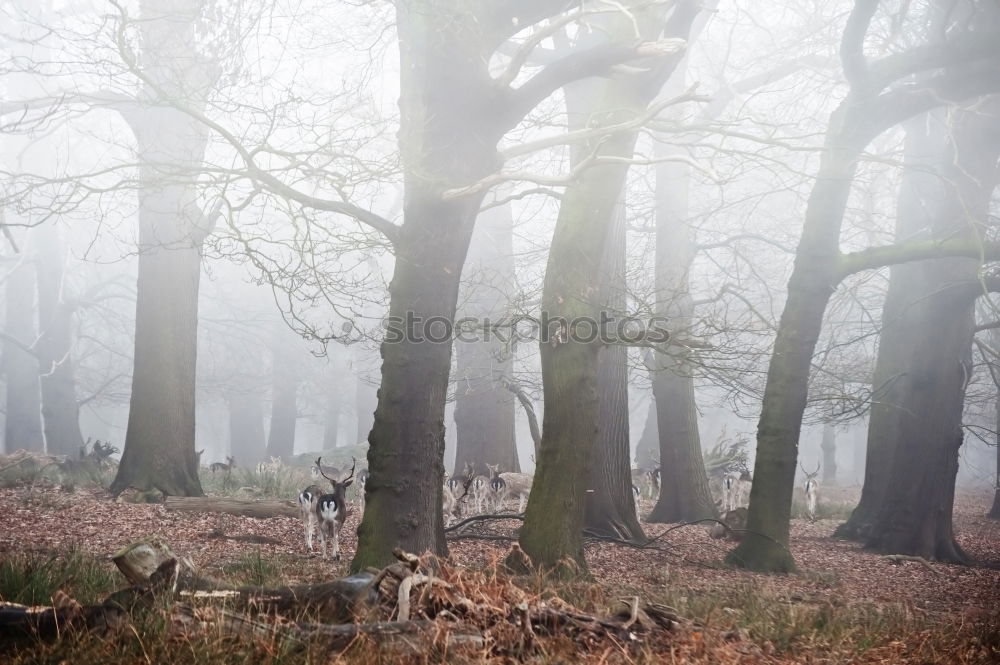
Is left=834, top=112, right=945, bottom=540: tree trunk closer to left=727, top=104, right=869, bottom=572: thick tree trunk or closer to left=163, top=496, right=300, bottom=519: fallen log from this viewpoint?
left=727, top=104, right=869, bottom=572: thick tree trunk

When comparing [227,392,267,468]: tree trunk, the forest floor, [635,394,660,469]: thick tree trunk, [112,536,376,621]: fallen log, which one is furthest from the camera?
[227,392,267,468]: tree trunk

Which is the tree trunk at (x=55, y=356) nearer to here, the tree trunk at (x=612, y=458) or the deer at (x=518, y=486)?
the deer at (x=518, y=486)

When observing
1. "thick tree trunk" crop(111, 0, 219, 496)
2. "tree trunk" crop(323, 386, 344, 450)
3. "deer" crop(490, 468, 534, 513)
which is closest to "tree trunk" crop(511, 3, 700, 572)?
"thick tree trunk" crop(111, 0, 219, 496)

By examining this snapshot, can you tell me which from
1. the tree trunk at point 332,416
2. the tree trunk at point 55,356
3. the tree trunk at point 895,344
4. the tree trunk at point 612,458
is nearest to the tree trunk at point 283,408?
the tree trunk at point 332,416

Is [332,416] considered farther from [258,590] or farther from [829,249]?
[258,590]

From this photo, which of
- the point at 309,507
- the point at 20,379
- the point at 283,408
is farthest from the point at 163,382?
the point at 283,408

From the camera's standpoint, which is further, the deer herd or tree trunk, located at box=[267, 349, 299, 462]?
tree trunk, located at box=[267, 349, 299, 462]

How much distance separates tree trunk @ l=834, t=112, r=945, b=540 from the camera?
14.6 m

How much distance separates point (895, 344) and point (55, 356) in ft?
75.8

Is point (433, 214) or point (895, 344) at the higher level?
point (433, 214)

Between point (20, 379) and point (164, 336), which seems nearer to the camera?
point (164, 336)

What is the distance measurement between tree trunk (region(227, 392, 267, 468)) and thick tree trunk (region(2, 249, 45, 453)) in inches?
309

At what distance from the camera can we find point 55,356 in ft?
85.9


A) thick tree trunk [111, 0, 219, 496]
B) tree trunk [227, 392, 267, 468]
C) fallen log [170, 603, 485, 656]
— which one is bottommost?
tree trunk [227, 392, 267, 468]
